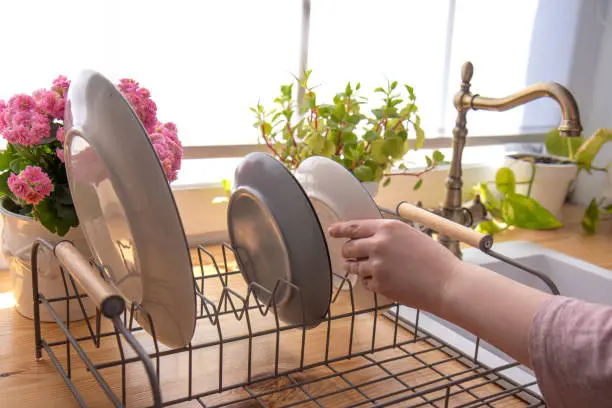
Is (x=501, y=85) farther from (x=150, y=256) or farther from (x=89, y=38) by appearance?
(x=150, y=256)

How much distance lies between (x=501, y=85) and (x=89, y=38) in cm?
110

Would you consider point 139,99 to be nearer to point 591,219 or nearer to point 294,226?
point 294,226

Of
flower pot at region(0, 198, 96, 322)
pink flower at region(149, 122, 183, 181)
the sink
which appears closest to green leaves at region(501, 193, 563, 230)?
the sink

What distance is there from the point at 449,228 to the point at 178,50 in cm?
67

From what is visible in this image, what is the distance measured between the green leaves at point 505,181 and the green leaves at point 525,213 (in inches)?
0.9

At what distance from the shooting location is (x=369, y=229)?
615 mm

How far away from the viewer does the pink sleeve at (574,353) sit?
1.46 feet

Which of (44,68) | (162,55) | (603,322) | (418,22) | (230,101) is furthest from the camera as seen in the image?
(418,22)

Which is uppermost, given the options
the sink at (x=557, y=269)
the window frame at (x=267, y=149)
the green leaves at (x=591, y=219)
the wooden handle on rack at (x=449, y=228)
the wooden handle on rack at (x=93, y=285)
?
the window frame at (x=267, y=149)

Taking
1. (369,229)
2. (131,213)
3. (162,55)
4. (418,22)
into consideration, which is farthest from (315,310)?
(418,22)


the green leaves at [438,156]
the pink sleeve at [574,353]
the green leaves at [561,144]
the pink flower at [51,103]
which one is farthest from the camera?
the green leaves at [561,144]

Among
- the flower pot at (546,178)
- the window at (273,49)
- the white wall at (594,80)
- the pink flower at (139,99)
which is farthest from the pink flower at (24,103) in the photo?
the white wall at (594,80)

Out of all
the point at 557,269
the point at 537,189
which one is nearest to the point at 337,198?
the point at 557,269

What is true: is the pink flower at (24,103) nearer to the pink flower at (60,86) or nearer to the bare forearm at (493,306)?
the pink flower at (60,86)
